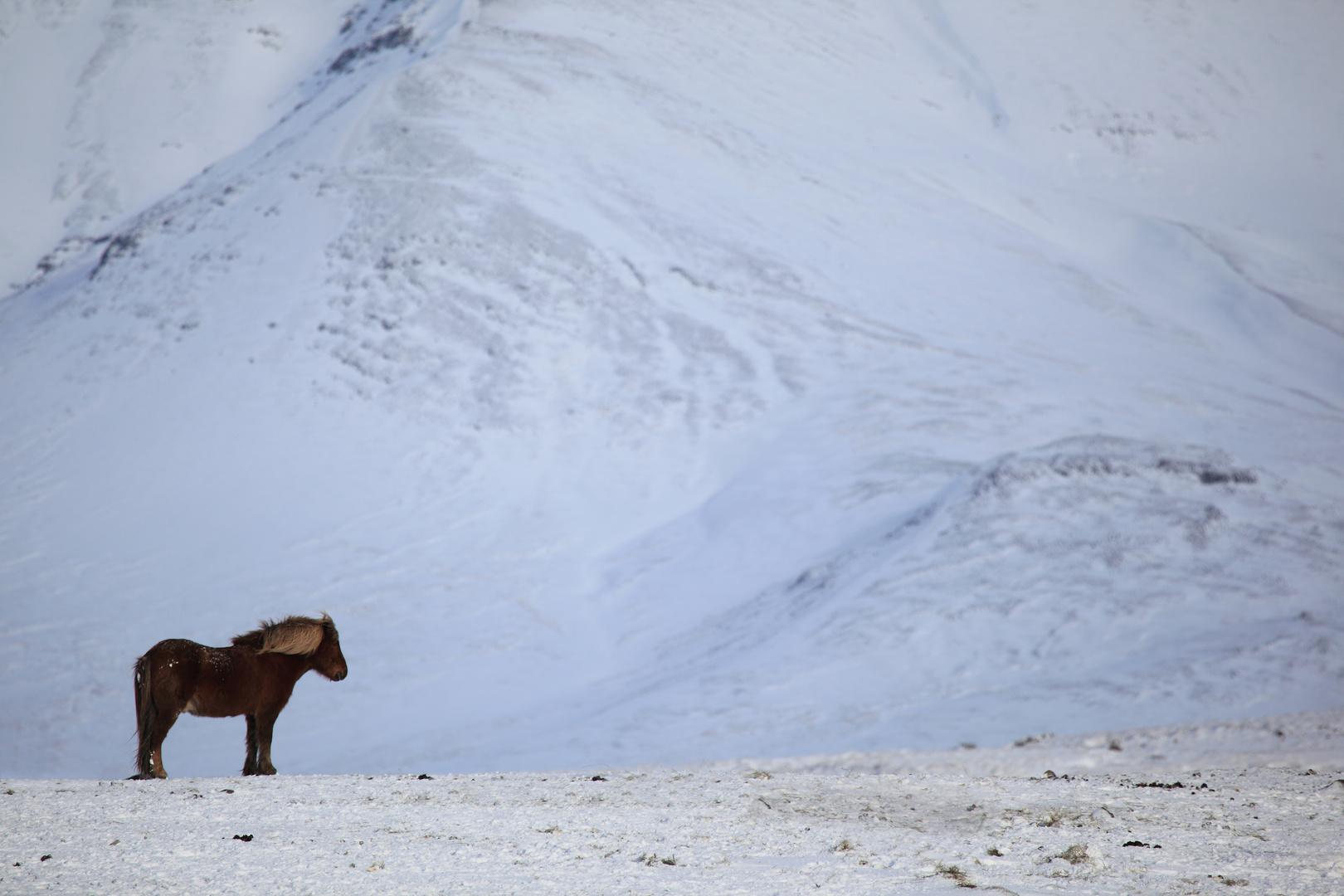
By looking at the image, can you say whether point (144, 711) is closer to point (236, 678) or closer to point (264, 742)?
point (236, 678)

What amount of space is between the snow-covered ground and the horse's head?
84 cm

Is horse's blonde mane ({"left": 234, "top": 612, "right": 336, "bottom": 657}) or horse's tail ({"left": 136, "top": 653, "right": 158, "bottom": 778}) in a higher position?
horse's blonde mane ({"left": 234, "top": 612, "right": 336, "bottom": 657})

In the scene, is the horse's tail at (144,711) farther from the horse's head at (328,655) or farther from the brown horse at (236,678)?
the horse's head at (328,655)

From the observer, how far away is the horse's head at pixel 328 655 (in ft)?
27.9

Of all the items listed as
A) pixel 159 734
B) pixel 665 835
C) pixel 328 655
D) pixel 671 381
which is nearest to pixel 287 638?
pixel 328 655

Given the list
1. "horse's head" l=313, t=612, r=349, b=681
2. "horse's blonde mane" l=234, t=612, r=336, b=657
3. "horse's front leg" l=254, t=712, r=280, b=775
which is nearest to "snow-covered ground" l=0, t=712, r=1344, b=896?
"horse's front leg" l=254, t=712, r=280, b=775

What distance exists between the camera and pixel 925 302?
46312 mm

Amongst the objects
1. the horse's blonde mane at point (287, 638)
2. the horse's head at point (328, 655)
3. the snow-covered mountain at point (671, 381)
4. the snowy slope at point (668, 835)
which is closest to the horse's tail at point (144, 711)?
the snowy slope at point (668, 835)

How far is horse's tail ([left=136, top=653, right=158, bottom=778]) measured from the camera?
7.56m

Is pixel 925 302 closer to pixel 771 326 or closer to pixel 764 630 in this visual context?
pixel 771 326

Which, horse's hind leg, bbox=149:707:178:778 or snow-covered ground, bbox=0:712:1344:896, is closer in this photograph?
snow-covered ground, bbox=0:712:1344:896

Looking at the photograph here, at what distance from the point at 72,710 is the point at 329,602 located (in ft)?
22.3

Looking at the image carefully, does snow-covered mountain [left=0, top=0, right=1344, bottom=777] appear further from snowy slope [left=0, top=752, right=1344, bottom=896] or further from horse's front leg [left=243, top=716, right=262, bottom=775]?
horse's front leg [left=243, top=716, right=262, bottom=775]

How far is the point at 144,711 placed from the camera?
7582mm
